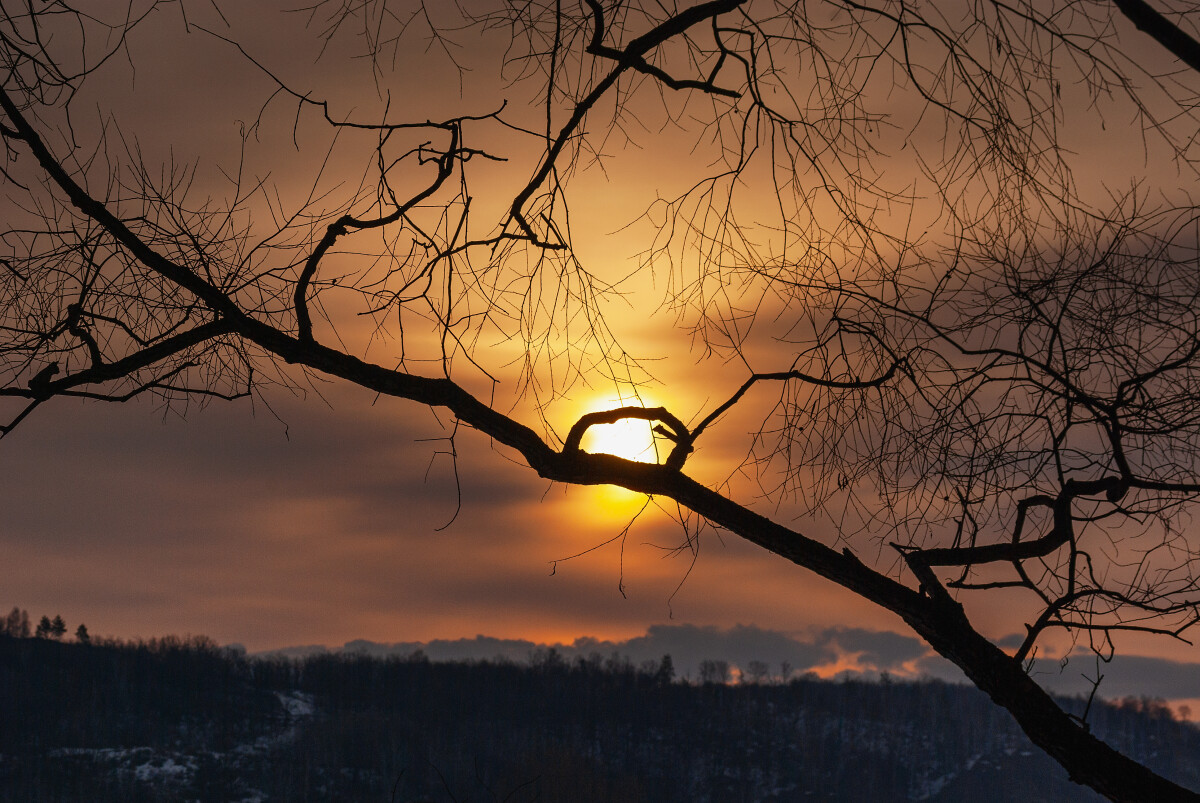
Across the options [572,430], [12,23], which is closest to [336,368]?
[572,430]

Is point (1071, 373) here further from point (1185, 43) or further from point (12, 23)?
point (12, 23)

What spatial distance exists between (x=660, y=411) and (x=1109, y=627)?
2538mm

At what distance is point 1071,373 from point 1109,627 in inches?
53.7

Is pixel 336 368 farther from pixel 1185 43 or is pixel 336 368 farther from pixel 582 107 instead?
pixel 1185 43

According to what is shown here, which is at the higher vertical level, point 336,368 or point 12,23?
point 12,23

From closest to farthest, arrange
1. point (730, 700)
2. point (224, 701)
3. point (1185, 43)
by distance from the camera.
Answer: point (1185, 43) → point (224, 701) → point (730, 700)

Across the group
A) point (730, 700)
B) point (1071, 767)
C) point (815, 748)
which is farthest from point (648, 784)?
point (1071, 767)

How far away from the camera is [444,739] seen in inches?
7032

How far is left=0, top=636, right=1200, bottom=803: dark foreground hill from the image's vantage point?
156m

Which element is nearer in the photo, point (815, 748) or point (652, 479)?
point (652, 479)

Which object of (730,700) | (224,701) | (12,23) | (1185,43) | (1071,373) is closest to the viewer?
(1185,43)

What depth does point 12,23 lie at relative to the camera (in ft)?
15.6

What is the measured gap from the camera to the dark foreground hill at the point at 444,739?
156 meters

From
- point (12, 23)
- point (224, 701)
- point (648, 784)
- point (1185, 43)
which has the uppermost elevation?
point (12, 23)
